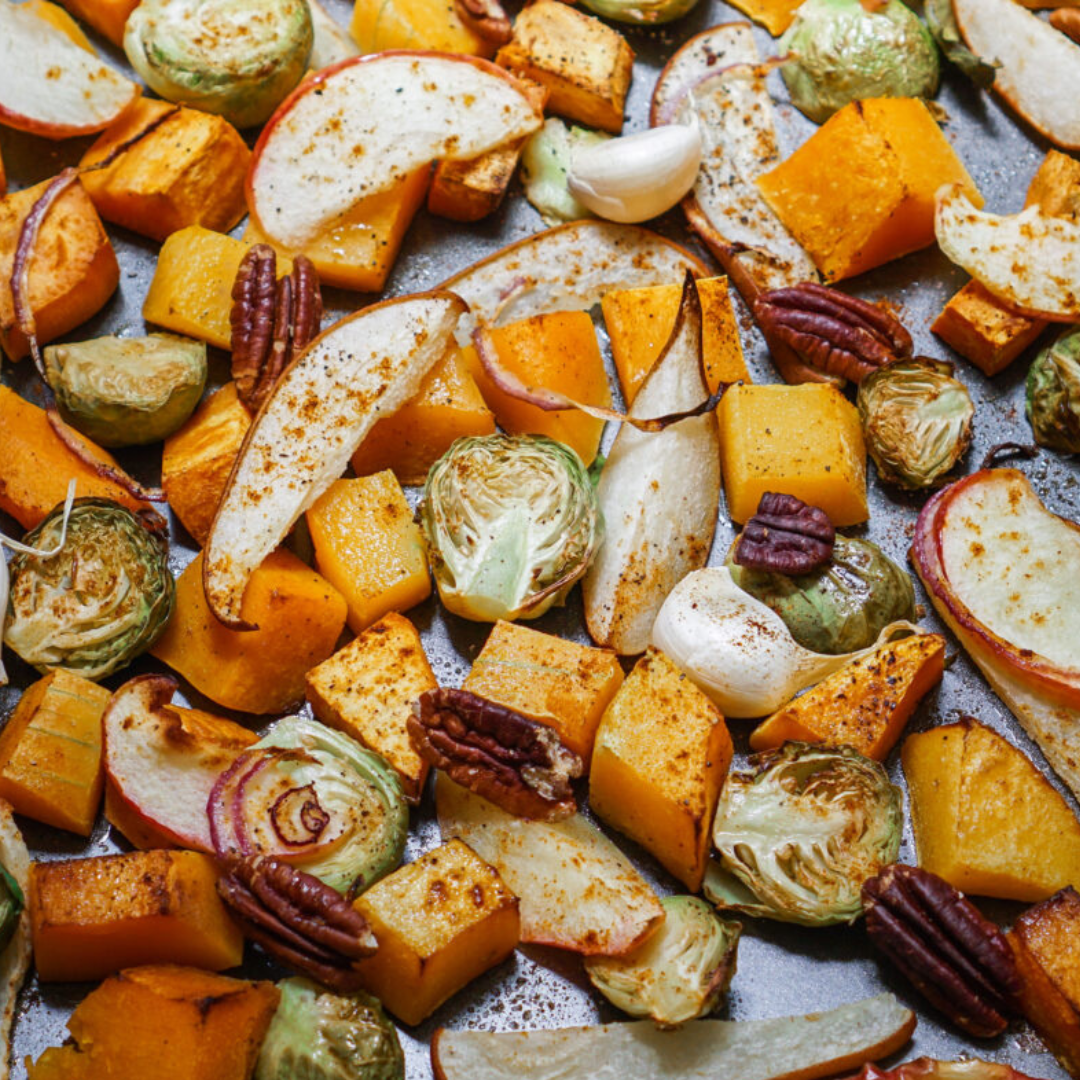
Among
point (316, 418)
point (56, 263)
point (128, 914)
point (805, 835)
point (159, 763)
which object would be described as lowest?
point (128, 914)

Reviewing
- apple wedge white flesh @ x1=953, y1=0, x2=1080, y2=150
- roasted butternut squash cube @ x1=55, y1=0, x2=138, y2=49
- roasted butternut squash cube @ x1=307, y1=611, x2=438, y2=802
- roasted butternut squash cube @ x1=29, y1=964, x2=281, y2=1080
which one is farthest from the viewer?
apple wedge white flesh @ x1=953, y1=0, x2=1080, y2=150

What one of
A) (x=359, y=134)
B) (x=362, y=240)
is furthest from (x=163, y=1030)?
(x=359, y=134)

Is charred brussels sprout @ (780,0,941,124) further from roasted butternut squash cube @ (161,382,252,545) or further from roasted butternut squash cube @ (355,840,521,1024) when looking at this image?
roasted butternut squash cube @ (355,840,521,1024)

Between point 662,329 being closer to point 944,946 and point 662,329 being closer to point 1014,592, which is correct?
point 1014,592

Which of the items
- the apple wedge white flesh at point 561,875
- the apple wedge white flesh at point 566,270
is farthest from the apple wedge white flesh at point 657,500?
the apple wedge white flesh at point 561,875

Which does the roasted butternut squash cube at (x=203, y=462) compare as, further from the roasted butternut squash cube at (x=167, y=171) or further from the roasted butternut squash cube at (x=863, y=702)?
the roasted butternut squash cube at (x=863, y=702)

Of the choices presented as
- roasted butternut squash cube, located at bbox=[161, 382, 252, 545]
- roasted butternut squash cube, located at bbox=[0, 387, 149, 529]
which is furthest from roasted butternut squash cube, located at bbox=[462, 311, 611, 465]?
roasted butternut squash cube, located at bbox=[0, 387, 149, 529]
